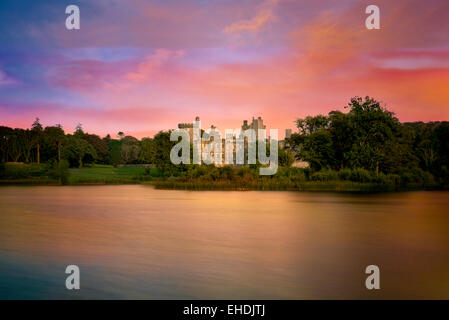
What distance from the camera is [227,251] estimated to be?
61.6 ft

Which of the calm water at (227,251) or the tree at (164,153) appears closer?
the calm water at (227,251)

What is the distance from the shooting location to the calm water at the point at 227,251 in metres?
12.9

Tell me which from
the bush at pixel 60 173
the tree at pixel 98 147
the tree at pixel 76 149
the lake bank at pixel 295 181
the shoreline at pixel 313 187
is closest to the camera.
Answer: the shoreline at pixel 313 187

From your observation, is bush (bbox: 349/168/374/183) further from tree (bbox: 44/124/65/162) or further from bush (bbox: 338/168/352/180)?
tree (bbox: 44/124/65/162)

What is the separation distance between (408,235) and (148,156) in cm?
5672

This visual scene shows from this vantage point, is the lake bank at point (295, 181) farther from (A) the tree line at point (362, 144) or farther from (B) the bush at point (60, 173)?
(B) the bush at point (60, 173)

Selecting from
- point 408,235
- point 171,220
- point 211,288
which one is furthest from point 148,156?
point 211,288

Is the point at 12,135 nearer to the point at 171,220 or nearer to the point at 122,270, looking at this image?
the point at 171,220

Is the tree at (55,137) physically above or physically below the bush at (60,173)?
above

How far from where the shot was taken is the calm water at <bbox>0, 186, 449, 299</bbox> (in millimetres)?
12914

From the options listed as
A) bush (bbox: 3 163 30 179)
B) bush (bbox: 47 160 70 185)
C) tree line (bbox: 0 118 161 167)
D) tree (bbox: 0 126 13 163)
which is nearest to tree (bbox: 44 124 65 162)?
tree line (bbox: 0 118 161 167)

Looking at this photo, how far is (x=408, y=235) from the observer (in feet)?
72.9

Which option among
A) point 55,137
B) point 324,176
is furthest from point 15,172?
point 324,176

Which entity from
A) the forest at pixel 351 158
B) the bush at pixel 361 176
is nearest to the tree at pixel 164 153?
the forest at pixel 351 158
